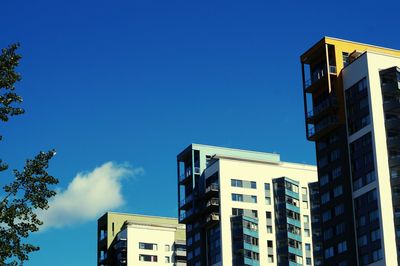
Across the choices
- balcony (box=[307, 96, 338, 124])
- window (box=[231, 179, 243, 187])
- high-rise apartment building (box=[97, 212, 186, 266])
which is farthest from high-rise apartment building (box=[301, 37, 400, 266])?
high-rise apartment building (box=[97, 212, 186, 266])

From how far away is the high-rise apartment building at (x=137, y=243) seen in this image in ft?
620

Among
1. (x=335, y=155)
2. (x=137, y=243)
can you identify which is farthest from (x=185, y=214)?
(x=335, y=155)

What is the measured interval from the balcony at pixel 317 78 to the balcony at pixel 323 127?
5965 millimetres

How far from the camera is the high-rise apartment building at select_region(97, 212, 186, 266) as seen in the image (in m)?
189

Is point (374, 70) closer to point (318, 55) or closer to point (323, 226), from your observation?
point (318, 55)

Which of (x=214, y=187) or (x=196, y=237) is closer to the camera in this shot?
(x=214, y=187)

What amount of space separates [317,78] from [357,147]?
14.8 m

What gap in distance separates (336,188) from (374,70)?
60.0ft

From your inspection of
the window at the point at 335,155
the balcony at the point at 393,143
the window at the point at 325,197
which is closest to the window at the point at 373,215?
the balcony at the point at 393,143

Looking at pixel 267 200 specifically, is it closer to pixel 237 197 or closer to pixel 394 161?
pixel 237 197

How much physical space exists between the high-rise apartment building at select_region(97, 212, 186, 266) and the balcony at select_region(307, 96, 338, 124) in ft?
258

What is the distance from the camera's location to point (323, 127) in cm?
11969

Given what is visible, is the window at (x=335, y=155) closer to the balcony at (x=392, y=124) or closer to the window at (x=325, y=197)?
the window at (x=325, y=197)

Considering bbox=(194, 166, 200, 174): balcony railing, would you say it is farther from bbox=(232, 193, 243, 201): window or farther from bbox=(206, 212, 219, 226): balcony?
bbox=(206, 212, 219, 226): balcony
